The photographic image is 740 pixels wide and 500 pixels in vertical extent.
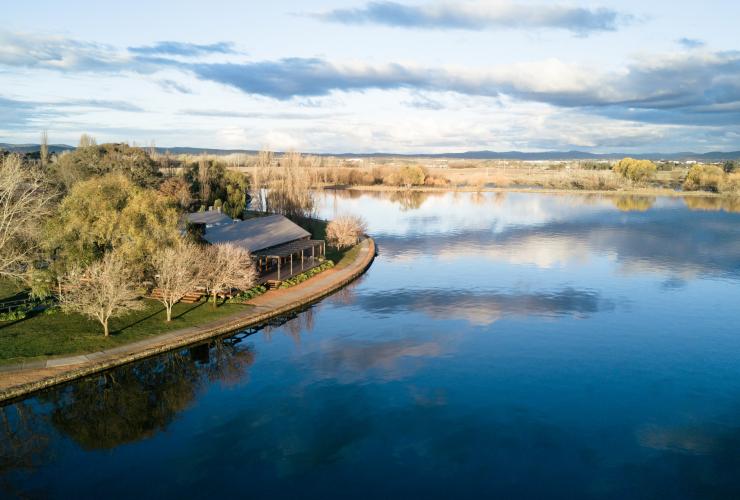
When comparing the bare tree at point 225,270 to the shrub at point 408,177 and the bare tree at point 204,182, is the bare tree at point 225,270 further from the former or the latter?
the shrub at point 408,177

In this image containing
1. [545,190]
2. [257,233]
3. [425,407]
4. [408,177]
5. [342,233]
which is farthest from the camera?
[408,177]

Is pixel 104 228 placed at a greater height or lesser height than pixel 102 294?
greater

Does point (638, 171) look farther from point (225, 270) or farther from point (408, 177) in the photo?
point (225, 270)

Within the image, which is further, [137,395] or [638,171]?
[638,171]

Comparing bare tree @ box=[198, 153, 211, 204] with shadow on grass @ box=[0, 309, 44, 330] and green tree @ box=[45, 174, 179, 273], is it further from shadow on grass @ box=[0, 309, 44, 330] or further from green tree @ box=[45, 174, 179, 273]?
shadow on grass @ box=[0, 309, 44, 330]

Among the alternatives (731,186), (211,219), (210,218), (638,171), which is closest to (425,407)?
(211,219)
